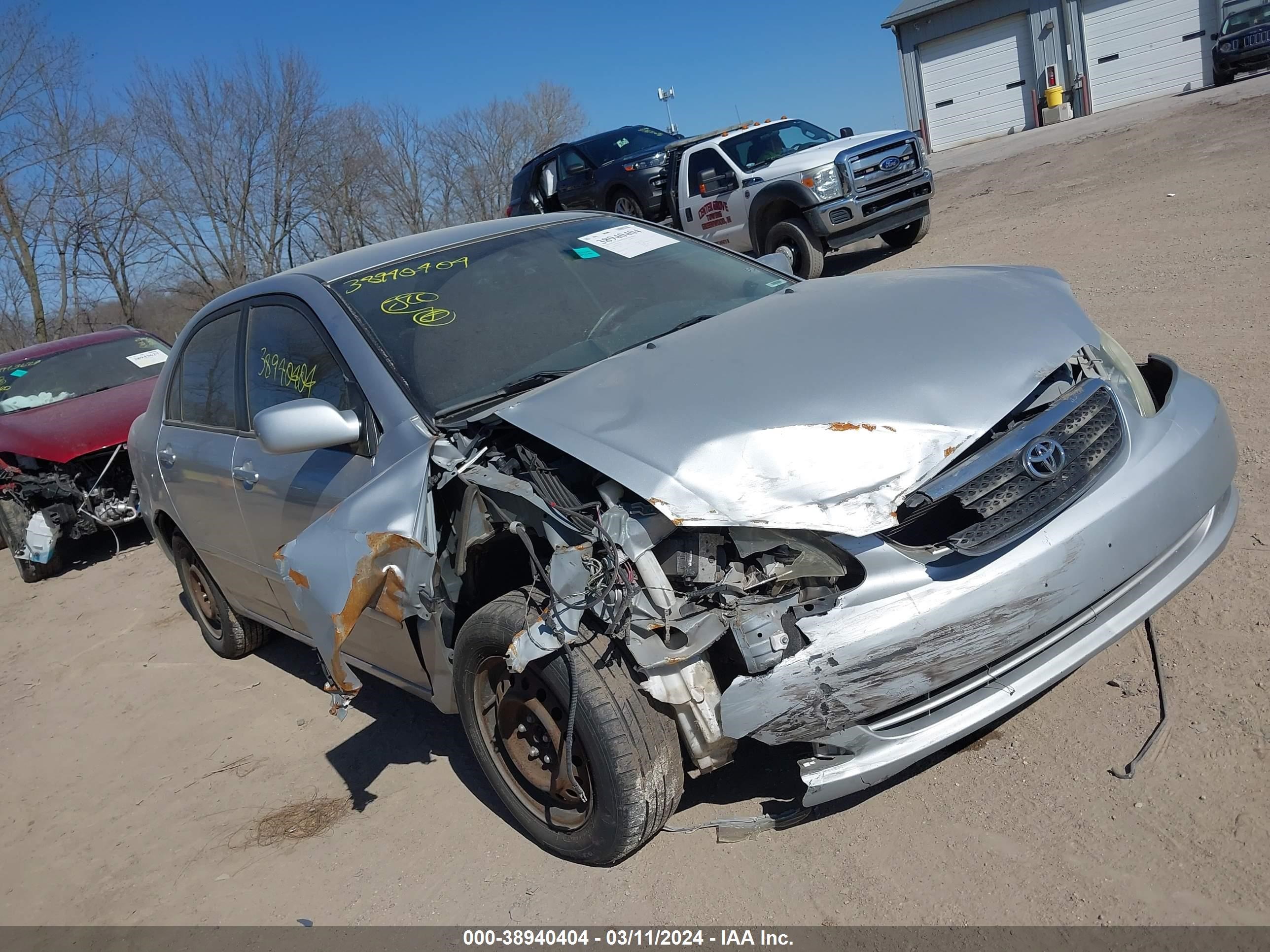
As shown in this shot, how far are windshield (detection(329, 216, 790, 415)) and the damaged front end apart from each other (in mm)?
5398

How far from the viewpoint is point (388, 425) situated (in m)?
3.11

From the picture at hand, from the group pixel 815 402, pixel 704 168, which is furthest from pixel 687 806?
pixel 704 168

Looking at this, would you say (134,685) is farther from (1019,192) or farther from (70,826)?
(1019,192)

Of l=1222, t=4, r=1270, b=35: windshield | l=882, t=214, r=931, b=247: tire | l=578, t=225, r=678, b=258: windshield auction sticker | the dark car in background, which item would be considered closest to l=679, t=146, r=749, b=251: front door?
l=882, t=214, r=931, b=247: tire

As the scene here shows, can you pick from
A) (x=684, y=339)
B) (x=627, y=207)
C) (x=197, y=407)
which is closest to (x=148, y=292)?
(x=627, y=207)

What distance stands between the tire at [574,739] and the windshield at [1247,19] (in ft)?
70.4

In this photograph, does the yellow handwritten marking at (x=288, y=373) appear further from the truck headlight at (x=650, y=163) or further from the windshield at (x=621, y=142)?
the windshield at (x=621, y=142)

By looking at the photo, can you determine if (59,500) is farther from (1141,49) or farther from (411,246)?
(1141,49)

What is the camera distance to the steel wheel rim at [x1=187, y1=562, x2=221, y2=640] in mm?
5090

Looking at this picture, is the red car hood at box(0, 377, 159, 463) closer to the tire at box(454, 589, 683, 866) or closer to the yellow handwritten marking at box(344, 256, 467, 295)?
the yellow handwritten marking at box(344, 256, 467, 295)

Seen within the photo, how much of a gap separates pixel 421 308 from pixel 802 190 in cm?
760

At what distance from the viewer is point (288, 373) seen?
3760 millimetres

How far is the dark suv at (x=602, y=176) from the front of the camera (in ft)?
46.1

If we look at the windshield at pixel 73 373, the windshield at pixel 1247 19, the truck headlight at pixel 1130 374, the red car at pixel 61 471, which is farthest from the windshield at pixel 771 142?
the windshield at pixel 1247 19
